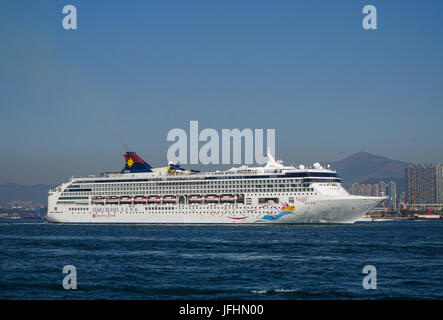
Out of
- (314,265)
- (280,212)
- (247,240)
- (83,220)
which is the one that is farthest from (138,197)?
(314,265)

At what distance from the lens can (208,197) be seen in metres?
84.8

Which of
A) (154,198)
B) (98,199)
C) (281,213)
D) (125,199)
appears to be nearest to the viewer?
(281,213)

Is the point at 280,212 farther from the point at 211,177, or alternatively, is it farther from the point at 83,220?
the point at 83,220

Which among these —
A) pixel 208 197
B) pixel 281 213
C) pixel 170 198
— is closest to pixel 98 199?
pixel 170 198

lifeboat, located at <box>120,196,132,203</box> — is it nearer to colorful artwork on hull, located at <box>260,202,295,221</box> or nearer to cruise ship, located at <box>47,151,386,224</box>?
cruise ship, located at <box>47,151,386,224</box>

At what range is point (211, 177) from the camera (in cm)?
8562

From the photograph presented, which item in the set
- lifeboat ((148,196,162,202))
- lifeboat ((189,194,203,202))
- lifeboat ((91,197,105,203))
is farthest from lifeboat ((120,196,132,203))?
lifeboat ((189,194,203,202))

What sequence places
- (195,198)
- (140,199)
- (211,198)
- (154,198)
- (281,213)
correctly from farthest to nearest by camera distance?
1. (140,199)
2. (154,198)
3. (195,198)
4. (211,198)
5. (281,213)

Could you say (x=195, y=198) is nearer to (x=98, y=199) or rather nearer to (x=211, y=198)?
(x=211, y=198)

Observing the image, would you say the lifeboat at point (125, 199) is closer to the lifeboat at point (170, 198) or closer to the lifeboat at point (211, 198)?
the lifeboat at point (170, 198)

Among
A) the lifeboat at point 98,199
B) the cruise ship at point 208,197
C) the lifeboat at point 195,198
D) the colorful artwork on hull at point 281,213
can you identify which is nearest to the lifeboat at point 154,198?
the cruise ship at point 208,197
